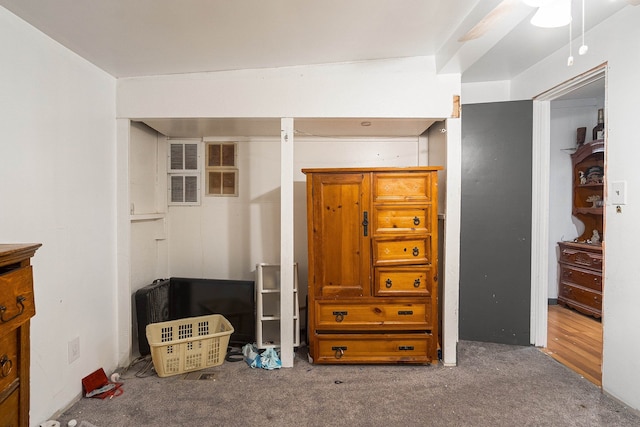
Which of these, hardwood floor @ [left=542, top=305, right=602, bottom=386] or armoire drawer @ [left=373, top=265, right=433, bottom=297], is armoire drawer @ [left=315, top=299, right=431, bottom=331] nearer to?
armoire drawer @ [left=373, top=265, right=433, bottom=297]

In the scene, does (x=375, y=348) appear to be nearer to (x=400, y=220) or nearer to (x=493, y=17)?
(x=400, y=220)

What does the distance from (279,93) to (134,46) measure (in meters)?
0.96

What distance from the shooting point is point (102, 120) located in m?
2.31

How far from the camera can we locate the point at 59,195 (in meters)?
1.90

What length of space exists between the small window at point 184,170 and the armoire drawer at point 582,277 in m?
4.25

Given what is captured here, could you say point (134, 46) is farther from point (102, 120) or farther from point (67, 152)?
point (67, 152)

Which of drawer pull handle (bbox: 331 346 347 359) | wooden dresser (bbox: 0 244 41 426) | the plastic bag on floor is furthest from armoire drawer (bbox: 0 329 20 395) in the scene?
drawer pull handle (bbox: 331 346 347 359)

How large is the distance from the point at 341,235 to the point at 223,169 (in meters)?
1.45

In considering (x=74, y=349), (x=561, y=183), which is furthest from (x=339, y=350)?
(x=561, y=183)

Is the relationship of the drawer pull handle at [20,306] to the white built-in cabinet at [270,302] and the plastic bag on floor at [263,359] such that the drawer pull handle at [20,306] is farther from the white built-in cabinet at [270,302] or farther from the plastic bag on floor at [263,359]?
the white built-in cabinet at [270,302]

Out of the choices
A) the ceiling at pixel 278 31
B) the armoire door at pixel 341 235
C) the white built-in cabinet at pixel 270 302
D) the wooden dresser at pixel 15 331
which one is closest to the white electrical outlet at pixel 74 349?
the wooden dresser at pixel 15 331

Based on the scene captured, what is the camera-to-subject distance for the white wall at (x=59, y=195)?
162 cm

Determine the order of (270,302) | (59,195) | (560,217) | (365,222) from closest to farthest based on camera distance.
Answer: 1. (59,195)
2. (365,222)
3. (270,302)
4. (560,217)

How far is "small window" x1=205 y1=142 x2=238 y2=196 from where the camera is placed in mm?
3203
